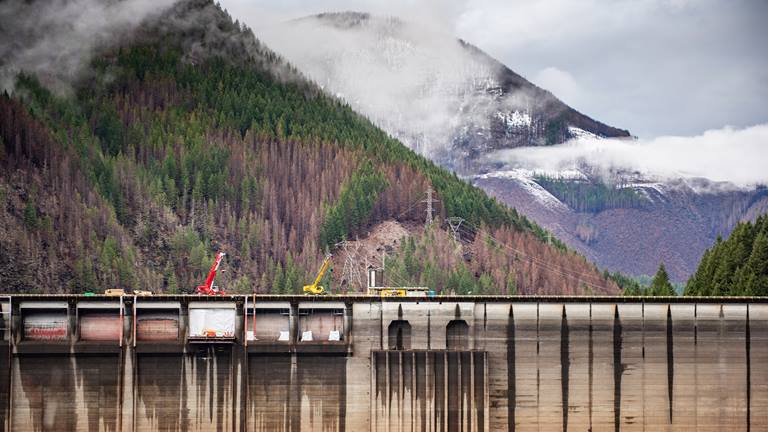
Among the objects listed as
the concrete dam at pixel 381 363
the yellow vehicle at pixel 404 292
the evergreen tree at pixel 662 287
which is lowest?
the concrete dam at pixel 381 363

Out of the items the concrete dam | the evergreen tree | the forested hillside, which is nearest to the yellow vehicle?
the concrete dam

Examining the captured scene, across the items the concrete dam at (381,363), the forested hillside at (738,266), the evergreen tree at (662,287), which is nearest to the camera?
the concrete dam at (381,363)

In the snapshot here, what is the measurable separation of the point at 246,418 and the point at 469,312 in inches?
748

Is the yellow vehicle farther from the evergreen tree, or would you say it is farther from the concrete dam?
the evergreen tree

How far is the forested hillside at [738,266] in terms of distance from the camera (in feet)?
533

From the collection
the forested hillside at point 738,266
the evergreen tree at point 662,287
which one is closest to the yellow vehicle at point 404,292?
the forested hillside at point 738,266

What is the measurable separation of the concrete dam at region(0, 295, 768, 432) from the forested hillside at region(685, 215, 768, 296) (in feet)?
120

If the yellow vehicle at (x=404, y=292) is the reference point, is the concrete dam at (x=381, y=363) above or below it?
below

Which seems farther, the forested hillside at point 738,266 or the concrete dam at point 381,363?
the forested hillside at point 738,266

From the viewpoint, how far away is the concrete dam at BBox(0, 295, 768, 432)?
397 feet

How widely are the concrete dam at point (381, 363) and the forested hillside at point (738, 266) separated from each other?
36596 mm

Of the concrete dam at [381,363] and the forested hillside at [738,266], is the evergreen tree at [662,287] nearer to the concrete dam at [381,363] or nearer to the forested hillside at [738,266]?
the forested hillside at [738,266]

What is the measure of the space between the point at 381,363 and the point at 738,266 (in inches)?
2463

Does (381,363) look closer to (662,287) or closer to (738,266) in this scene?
(738,266)
